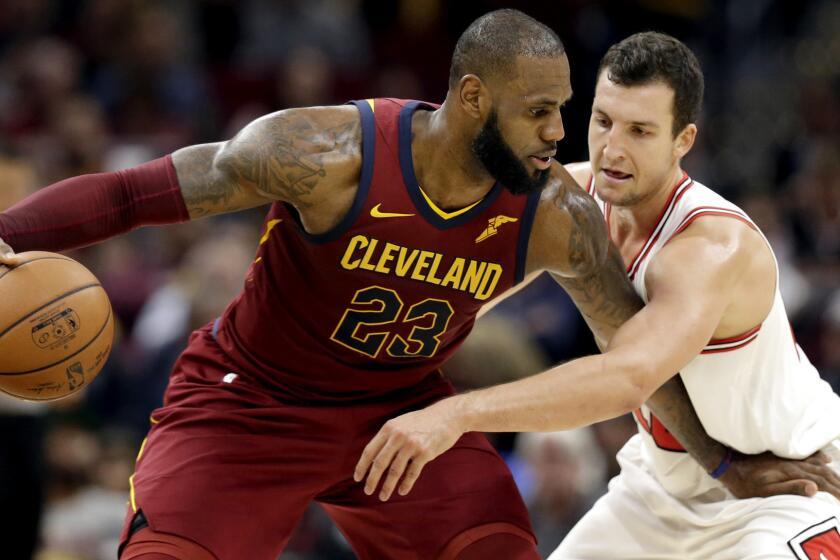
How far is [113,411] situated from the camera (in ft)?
28.6

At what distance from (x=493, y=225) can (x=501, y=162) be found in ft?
0.79

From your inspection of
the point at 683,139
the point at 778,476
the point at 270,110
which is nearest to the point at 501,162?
the point at 683,139

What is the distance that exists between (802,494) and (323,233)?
1.88 m

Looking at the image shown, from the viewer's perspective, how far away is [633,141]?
4.53 meters

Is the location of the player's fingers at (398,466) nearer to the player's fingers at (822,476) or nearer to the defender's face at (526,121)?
the defender's face at (526,121)

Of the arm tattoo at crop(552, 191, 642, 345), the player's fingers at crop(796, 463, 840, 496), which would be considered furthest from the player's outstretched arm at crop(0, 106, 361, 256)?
the player's fingers at crop(796, 463, 840, 496)

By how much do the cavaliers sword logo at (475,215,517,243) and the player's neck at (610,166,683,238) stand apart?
553mm

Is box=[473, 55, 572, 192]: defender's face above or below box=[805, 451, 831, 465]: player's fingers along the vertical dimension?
above

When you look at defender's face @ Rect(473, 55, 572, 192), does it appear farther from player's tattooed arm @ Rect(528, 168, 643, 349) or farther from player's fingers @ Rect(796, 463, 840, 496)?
player's fingers @ Rect(796, 463, 840, 496)

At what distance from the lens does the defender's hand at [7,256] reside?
390 cm

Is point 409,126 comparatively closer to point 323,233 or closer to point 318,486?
point 323,233

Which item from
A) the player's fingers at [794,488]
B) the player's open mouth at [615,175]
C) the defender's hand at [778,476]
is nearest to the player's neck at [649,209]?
the player's open mouth at [615,175]

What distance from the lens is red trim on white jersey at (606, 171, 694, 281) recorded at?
15.1 ft

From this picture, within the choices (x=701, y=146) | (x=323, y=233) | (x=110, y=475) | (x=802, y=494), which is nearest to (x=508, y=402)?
(x=323, y=233)
